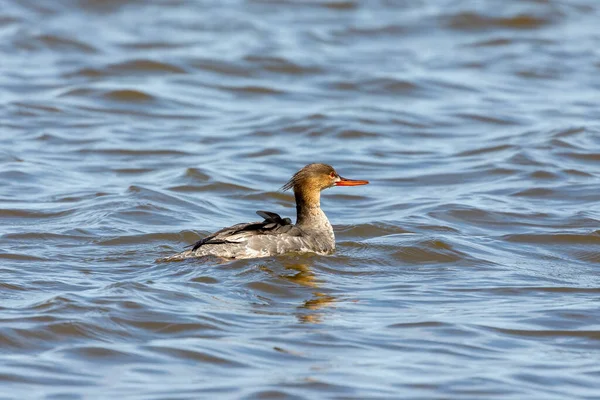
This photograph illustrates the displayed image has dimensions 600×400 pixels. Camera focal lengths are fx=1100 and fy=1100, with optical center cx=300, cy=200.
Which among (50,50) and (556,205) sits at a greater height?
(50,50)

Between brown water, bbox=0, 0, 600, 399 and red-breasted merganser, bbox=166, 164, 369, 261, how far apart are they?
0.72ft

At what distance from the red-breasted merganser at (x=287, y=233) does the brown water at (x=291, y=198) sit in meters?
0.22

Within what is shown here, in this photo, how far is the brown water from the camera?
6.59 metres

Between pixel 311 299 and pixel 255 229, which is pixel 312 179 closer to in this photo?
pixel 255 229

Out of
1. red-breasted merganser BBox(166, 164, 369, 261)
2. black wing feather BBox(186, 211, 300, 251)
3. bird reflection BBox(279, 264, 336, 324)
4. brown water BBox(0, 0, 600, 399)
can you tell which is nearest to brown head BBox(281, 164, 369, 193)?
red-breasted merganser BBox(166, 164, 369, 261)

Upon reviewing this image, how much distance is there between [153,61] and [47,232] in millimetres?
8333

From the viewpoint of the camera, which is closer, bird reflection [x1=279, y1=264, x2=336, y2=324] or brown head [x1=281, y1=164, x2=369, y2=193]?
bird reflection [x1=279, y1=264, x2=336, y2=324]

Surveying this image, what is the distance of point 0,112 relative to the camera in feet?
49.1

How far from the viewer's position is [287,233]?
941cm

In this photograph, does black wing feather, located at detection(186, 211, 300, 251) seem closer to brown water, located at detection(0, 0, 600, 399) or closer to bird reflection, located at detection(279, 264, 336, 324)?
brown water, located at detection(0, 0, 600, 399)

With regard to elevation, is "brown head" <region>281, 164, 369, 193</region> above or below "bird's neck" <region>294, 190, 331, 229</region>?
above

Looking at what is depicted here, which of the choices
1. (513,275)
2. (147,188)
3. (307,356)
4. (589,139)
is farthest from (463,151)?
(307,356)

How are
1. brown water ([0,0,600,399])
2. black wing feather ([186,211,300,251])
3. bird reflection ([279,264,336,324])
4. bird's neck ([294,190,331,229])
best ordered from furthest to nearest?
bird's neck ([294,190,331,229]) → black wing feather ([186,211,300,251]) → bird reflection ([279,264,336,324]) → brown water ([0,0,600,399])

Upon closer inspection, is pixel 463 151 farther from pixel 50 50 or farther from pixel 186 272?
pixel 50 50
